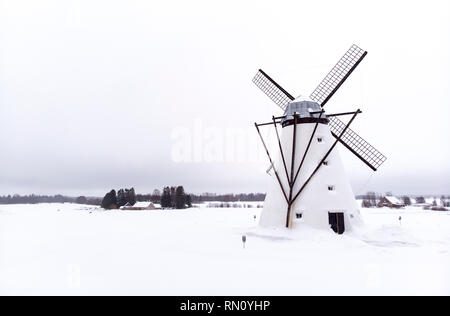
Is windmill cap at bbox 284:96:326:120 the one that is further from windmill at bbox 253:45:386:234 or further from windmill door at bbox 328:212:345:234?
windmill door at bbox 328:212:345:234

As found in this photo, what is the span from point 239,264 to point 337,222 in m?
8.51

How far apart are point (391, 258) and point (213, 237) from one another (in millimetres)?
9821

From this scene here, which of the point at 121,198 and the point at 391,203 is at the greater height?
the point at 121,198

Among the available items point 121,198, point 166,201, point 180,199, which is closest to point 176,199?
point 180,199

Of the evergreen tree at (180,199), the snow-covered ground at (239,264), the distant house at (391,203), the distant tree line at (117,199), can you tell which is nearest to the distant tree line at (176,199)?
the evergreen tree at (180,199)

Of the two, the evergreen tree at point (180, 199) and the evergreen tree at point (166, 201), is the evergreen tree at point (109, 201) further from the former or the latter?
the evergreen tree at point (180, 199)

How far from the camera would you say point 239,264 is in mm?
11328

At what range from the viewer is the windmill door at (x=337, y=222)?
666 inches

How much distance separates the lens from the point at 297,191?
57.7 feet

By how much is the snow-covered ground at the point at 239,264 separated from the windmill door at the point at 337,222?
0.66 metres

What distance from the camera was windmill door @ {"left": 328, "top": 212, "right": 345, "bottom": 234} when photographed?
1692 cm

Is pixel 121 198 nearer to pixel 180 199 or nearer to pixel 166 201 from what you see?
pixel 166 201
